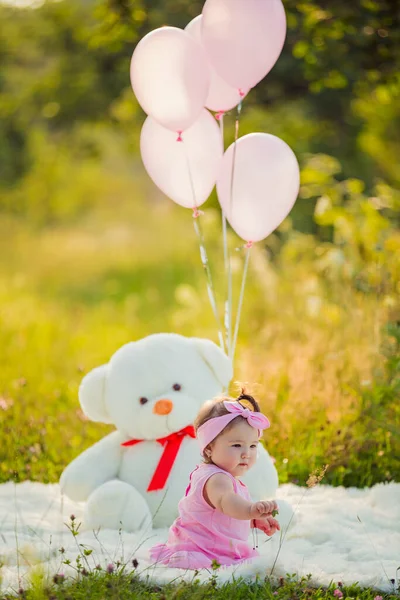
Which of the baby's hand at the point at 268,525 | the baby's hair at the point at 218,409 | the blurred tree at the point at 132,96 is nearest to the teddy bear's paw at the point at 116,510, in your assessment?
the baby's hair at the point at 218,409

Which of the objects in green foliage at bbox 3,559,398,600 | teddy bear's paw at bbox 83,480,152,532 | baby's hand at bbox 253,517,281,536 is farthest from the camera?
teddy bear's paw at bbox 83,480,152,532

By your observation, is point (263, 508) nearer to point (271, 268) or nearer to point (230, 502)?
point (230, 502)

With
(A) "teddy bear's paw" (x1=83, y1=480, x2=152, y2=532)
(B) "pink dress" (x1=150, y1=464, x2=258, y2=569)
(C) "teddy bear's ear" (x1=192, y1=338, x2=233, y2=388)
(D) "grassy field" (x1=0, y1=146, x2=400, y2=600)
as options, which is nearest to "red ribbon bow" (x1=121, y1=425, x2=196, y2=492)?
(A) "teddy bear's paw" (x1=83, y1=480, x2=152, y2=532)

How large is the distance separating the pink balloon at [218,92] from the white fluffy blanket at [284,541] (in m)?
1.69

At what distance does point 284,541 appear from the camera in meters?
3.00

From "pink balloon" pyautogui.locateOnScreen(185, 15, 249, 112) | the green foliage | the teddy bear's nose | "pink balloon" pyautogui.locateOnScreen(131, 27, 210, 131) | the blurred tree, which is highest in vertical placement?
"pink balloon" pyautogui.locateOnScreen(131, 27, 210, 131)

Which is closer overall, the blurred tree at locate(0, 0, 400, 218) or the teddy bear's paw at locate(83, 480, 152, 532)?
the teddy bear's paw at locate(83, 480, 152, 532)

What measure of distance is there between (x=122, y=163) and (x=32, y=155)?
9.91 meters

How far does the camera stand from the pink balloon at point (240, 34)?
130 inches

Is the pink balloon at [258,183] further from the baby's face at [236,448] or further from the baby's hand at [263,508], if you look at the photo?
the baby's hand at [263,508]

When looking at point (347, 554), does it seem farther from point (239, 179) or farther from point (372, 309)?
point (372, 309)

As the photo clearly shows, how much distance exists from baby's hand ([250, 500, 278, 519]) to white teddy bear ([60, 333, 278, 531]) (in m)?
0.77

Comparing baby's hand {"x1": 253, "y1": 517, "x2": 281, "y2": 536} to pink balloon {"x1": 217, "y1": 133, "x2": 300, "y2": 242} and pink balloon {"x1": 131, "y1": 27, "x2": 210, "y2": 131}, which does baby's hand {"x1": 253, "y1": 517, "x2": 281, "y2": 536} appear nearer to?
pink balloon {"x1": 217, "y1": 133, "x2": 300, "y2": 242}

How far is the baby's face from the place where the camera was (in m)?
2.64
